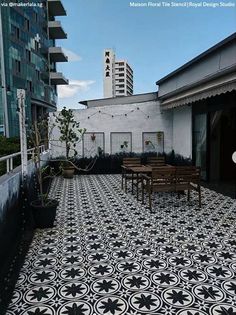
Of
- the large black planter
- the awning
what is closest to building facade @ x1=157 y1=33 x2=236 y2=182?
the awning

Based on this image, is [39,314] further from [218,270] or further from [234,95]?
[234,95]

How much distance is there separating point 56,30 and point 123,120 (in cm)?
3093

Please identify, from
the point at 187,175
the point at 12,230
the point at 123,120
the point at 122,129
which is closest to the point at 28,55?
the point at 123,120

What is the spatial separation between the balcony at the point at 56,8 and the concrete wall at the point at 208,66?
30.2m

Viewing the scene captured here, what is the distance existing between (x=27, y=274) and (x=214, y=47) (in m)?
7.38

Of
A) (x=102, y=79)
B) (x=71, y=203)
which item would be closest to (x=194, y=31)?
(x=71, y=203)

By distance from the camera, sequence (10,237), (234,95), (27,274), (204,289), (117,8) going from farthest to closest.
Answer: (117,8) → (234,95) → (10,237) → (27,274) → (204,289)

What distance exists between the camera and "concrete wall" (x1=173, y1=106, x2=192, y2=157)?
10.9 metres

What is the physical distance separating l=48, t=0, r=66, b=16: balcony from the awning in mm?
31570

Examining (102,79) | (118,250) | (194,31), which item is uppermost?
(102,79)

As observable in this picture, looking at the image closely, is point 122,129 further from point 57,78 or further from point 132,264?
point 57,78

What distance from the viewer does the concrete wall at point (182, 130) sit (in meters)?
10.9

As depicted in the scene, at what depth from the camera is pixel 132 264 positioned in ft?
12.5

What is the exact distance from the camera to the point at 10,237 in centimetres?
426
